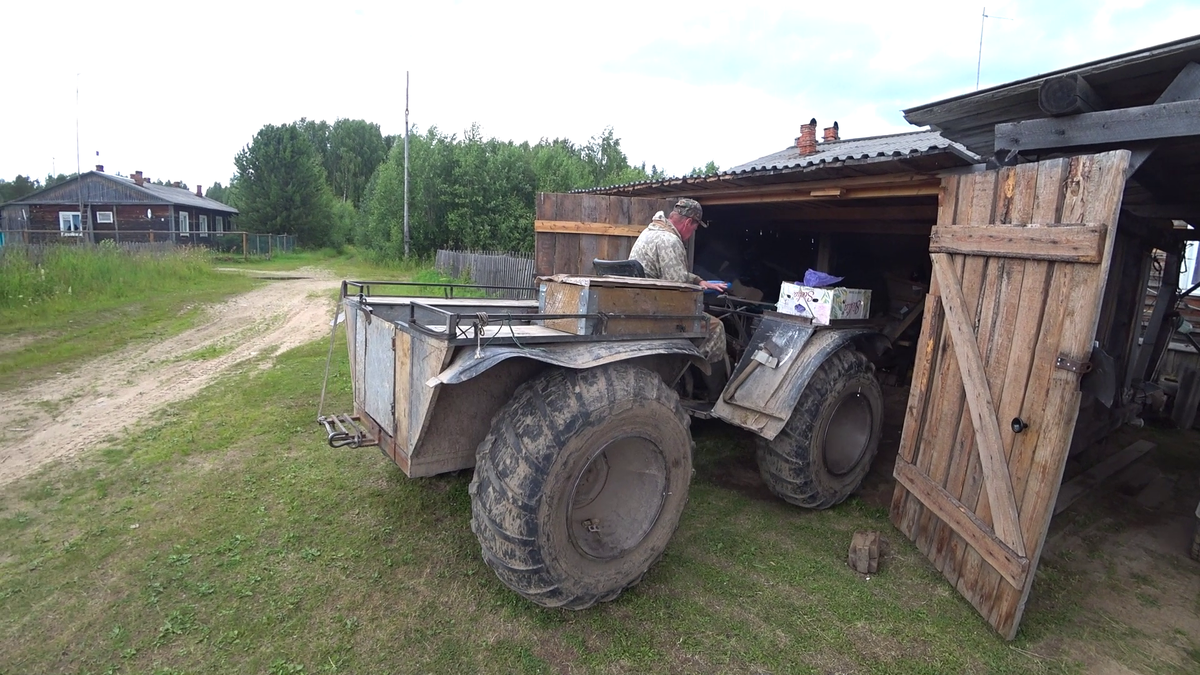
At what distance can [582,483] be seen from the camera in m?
3.21

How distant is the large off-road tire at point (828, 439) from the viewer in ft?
13.4

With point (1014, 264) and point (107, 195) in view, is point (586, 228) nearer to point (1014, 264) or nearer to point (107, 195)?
point (1014, 264)

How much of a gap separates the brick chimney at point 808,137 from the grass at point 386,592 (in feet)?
24.4

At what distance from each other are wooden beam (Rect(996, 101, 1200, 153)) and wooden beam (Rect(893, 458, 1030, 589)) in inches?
82.3

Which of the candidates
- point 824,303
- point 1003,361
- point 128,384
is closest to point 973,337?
point 1003,361

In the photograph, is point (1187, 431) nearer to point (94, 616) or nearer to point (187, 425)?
point (94, 616)

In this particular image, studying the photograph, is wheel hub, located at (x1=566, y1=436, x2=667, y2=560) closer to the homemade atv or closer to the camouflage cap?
the homemade atv

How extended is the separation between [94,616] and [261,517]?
1.01m

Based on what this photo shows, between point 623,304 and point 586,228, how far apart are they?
2761 millimetres

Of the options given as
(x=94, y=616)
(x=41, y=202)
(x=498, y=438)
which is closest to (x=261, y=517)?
(x=94, y=616)

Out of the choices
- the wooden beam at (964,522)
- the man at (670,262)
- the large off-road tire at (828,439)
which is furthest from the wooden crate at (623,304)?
the wooden beam at (964,522)

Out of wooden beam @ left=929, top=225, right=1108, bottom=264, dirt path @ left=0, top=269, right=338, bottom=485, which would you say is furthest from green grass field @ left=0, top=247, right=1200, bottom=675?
wooden beam @ left=929, top=225, right=1108, bottom=264

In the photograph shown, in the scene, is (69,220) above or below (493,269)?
above

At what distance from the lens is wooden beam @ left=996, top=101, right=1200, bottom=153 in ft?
8.85
